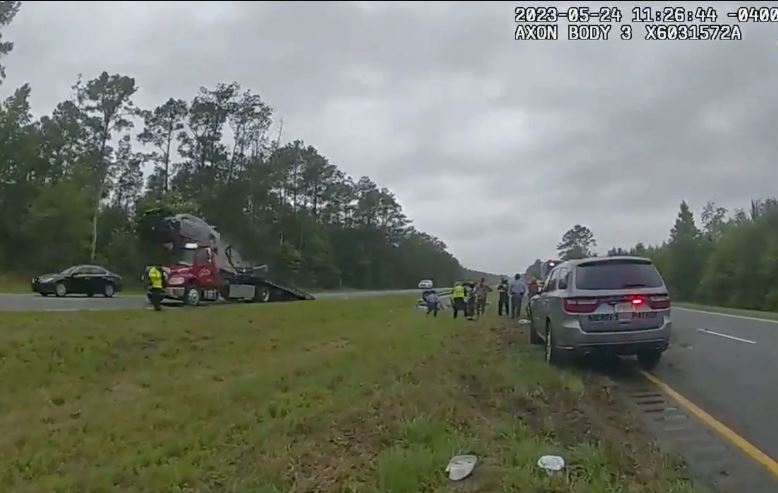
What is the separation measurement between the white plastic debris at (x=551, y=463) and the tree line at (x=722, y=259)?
30.1 meters

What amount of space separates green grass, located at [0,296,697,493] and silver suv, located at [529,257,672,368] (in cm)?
63

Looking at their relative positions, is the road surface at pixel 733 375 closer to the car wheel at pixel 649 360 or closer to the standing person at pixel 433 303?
the car wheel at pixel 649 360

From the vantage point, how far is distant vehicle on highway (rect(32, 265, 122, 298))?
30000 millimetres

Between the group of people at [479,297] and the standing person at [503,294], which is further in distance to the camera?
the standing person at [503,294]

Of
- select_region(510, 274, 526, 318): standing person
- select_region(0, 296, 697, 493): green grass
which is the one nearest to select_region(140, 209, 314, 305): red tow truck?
select_region(0, 296, 697, 493): green grass

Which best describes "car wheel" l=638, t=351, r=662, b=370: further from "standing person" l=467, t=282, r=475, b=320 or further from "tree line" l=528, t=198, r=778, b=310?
"tree line" l=528, t=198, r=778, b=310

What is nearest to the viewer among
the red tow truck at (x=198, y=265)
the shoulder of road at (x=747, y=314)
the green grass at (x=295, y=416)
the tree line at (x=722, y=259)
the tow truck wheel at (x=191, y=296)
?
the green grass at (x=295, y=416)

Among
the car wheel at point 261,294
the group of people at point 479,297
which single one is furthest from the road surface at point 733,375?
the car wheel at point 261,294

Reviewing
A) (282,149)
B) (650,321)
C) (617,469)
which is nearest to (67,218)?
(282,149)

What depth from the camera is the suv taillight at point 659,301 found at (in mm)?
10773

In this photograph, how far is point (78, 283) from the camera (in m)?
31.0

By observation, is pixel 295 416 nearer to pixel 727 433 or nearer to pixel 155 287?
pixel 727 433

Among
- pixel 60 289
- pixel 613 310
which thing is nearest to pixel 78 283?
pixel 60 289

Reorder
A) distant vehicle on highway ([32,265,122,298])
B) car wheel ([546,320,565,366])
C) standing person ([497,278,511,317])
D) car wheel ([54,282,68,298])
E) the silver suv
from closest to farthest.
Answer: the silver suv
car wheel ([546,320,565,366])
standing person ([497,278,511,317])
distant vehicle on highway ([32,265,122,298])
car wheel ([54,282,68,298])
